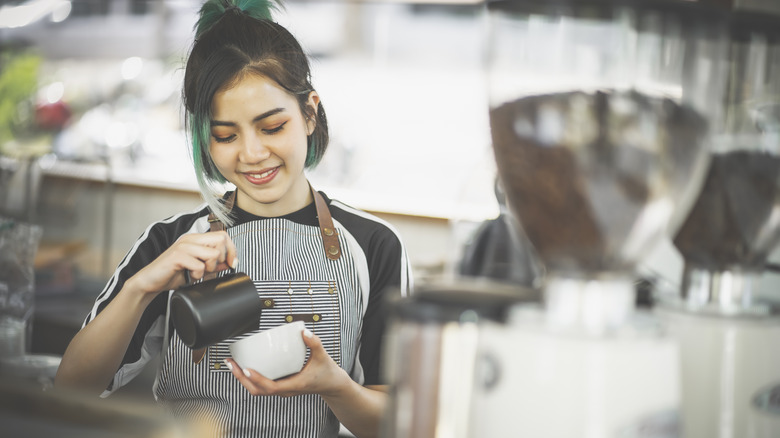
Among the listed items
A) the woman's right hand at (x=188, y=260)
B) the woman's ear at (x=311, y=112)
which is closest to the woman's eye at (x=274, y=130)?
the woman's ear at (x=311, y=112)

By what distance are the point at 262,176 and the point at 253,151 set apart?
57 mm

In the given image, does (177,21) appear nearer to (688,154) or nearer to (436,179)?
(436,179)

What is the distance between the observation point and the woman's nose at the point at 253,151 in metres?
1.21

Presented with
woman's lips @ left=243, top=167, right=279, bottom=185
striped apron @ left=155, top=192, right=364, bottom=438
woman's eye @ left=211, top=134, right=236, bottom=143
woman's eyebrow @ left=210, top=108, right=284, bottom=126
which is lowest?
striped apron @ left=155, top=192, right=364, bottom=438

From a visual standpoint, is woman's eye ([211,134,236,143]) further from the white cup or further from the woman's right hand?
the white cup

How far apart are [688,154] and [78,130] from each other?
5.26 metres

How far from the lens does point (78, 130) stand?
5.27m

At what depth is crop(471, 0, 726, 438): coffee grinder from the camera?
569 millimetres

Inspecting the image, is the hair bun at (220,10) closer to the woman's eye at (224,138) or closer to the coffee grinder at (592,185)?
the woman's eye at (224,138)

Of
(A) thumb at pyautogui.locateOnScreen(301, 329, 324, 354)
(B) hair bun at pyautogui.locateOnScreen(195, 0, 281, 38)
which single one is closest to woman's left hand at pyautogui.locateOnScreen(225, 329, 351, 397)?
(A) thumb at pyautogui.locateOnScreen(301, 329, 324, 354)

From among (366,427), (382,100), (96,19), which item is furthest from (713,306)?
(96,19)

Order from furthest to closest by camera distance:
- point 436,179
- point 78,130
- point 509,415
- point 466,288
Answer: point 78,130, point 436,179, point 466,288, point 509,415

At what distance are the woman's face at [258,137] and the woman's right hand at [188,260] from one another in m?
0.17

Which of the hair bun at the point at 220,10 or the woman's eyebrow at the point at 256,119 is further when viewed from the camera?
the hair bun at the point at 220,10
